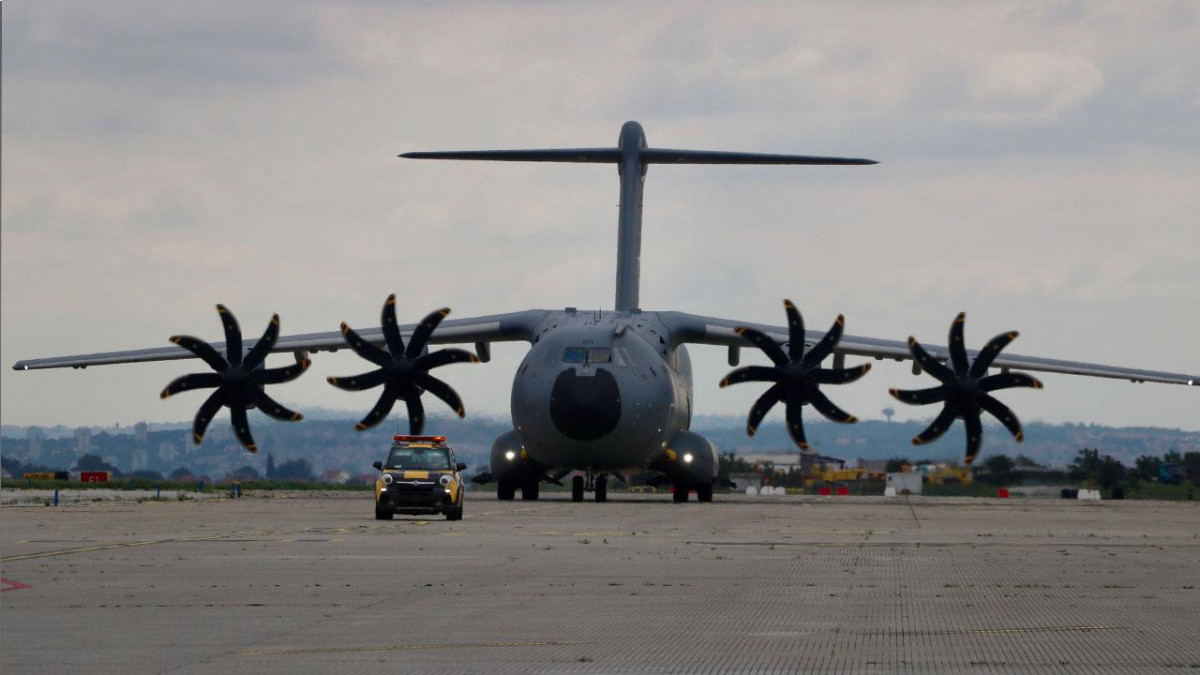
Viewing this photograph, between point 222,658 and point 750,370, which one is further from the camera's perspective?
point 750,370

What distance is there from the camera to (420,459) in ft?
103

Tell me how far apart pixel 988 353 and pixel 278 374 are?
16678 millimetres

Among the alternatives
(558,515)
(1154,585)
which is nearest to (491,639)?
(1154,585)

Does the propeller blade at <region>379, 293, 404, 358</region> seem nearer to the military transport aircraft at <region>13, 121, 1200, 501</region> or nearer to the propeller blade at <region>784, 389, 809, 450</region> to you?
the military transport aircraft at <region>13, 121, 1200, 501</region>

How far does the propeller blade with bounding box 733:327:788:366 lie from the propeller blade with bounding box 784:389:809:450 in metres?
1.01

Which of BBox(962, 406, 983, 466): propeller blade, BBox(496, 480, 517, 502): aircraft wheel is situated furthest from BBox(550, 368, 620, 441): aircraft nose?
BBox(962, 406, 983, 466): propeller blade

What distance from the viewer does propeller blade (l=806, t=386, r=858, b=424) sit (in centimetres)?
3859

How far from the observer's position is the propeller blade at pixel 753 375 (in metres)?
38.7

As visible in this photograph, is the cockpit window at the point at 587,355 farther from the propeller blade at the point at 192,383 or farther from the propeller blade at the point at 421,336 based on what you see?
the propeller blade at the point at 192,383

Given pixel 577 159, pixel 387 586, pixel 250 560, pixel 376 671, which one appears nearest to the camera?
pixel 376 671

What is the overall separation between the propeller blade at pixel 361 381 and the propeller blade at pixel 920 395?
39.6 ft

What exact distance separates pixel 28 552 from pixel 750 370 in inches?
855

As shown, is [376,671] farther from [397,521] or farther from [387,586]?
[397,521]

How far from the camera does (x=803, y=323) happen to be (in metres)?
38.8
